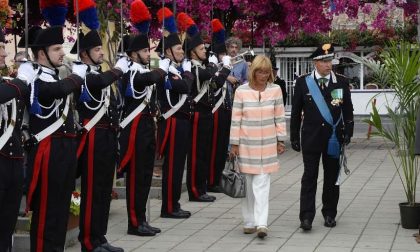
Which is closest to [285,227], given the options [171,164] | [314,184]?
[314,184]

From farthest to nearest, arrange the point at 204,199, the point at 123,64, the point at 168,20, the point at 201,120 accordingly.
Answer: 1. the point at 204,199
2. the point at 201,120
3. the point at 168,20
4. the point at 123,64

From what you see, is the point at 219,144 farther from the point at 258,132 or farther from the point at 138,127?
the point at 138,127

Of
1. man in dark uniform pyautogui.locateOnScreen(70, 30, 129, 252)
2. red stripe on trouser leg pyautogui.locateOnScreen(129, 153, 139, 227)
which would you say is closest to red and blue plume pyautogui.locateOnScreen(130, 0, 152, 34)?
man in dark uniform pyautogui.locateOnScreen(70, 30, 129, 252)

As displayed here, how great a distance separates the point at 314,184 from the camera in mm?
8938

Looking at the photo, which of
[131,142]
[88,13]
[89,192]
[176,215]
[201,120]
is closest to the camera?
[89,192]

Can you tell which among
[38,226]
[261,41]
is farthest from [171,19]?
[261,41]

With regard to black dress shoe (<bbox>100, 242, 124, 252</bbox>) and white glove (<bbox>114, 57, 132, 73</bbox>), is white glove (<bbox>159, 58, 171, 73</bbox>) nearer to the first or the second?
white glove (<bbox>114, 57, 132, 73</bbox>)

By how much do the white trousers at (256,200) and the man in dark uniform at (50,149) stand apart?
7.88 ft

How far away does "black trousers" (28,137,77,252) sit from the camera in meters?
6.52

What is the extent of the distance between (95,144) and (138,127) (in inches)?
37.5

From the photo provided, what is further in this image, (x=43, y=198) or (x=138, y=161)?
(x=138, y=161)

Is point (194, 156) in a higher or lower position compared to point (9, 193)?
lower

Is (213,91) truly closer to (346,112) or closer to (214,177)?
(214,177)

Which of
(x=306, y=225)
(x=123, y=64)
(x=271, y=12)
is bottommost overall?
(x=306, y=225)
